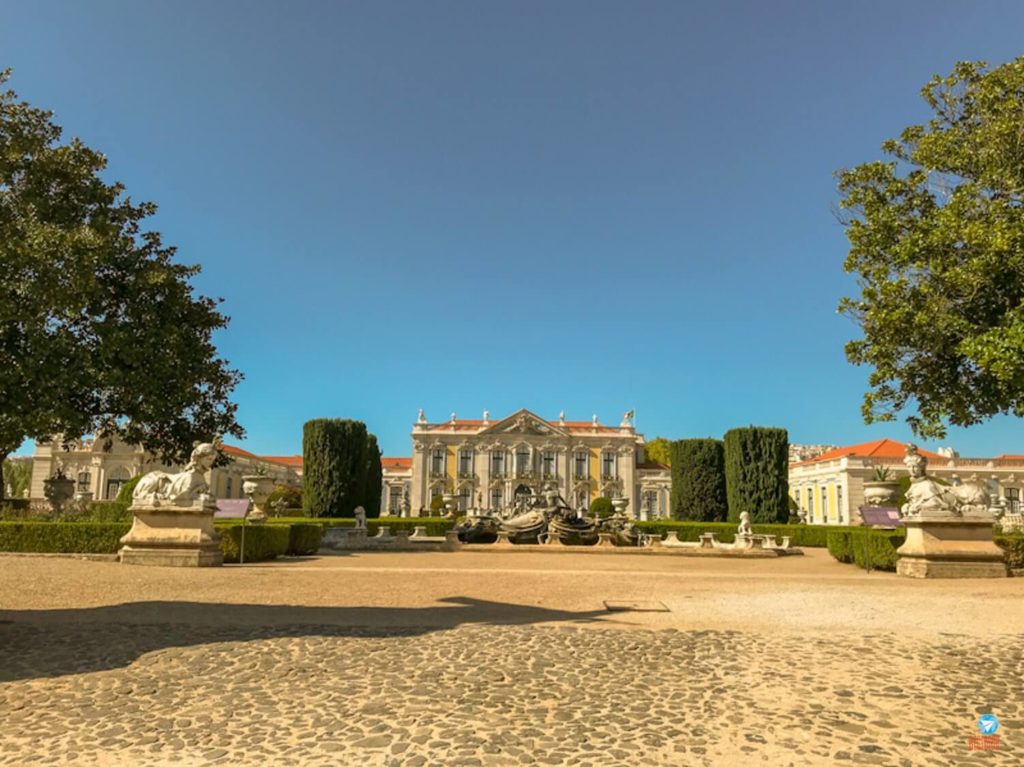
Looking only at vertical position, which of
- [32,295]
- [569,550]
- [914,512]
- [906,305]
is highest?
[906,305]

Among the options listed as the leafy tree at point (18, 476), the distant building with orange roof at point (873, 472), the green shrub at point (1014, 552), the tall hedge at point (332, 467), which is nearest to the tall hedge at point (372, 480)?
the tall hedge at point (332, 467)

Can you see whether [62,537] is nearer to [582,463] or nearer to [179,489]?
[179,489]

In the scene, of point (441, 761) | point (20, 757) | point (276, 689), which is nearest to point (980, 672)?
point (441, 761)

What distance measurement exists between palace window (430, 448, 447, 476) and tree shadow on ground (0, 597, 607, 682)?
70178 mm

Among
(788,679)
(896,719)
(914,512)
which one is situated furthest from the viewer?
(914,512)

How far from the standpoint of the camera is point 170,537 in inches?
546

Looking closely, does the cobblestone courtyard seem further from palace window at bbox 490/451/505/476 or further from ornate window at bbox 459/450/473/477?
palace window at bbox 490/451/505/476

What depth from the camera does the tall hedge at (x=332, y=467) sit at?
40.2 meters

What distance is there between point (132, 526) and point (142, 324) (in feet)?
25.2

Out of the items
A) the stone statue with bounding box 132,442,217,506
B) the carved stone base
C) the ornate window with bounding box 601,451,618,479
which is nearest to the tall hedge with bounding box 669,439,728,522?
the carved stone base

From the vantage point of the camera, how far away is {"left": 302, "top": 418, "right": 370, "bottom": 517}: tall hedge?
40156 mm

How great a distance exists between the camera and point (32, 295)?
630cm

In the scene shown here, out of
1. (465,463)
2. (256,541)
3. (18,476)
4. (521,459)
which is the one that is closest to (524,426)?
(521,459)

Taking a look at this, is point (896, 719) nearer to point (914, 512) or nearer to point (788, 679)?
point (788, 679)
